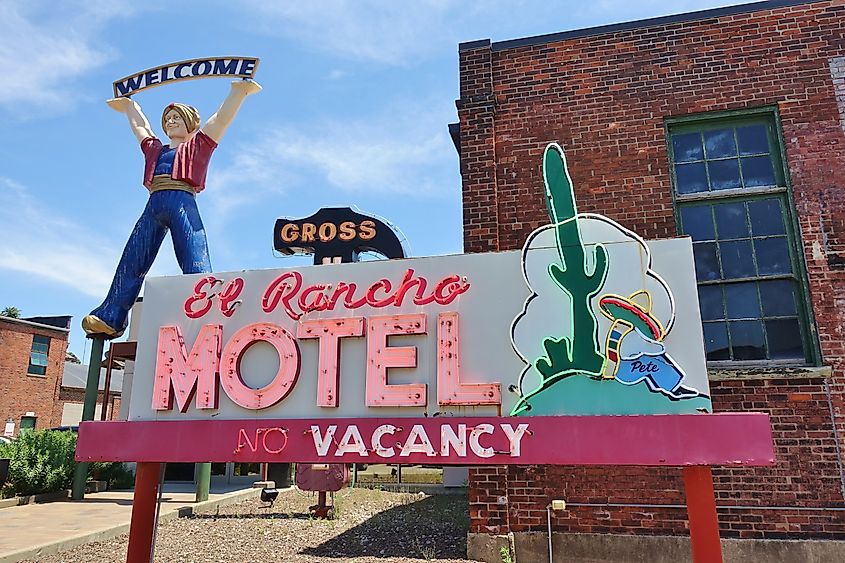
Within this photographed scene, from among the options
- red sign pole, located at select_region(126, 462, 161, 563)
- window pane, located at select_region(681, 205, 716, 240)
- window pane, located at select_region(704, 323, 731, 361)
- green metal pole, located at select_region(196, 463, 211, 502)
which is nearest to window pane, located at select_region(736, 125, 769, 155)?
window pane, located at select_region(681, 205, 716, 240)

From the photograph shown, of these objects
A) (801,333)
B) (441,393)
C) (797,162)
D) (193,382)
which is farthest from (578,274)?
(797,162)

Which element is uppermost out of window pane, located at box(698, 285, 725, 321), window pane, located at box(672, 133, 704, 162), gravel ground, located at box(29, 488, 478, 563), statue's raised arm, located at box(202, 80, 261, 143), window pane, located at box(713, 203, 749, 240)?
statue's raised arm, located at box(202, 80, 261, 143)

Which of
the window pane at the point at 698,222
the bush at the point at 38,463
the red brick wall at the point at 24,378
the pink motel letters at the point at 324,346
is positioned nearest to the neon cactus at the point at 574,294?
the pink motel letters at the point at 324,346

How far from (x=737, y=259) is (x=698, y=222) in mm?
618

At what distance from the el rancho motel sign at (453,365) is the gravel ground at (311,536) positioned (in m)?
3.33

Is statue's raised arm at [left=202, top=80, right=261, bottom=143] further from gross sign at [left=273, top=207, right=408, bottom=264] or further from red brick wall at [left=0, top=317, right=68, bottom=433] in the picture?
red brick wall at [left=0, top=317, right=68, bottom=433]

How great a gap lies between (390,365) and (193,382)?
1.72 meters

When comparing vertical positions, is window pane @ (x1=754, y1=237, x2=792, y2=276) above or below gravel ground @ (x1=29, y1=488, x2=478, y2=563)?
above

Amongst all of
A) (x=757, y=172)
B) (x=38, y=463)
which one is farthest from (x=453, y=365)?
(x=38, y=463)

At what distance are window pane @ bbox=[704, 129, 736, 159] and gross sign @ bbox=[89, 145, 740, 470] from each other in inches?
140

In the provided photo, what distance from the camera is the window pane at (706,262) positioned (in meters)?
7.32

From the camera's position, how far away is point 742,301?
7.20 m

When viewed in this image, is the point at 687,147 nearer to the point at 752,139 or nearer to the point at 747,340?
the point at 752,139

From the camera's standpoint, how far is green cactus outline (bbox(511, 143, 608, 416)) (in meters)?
4.64
